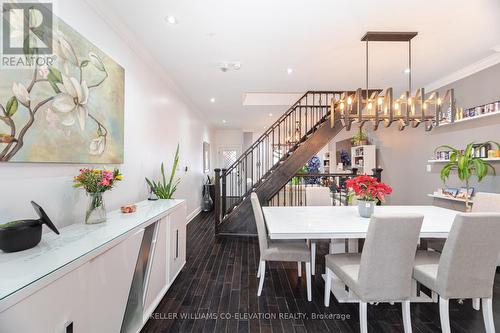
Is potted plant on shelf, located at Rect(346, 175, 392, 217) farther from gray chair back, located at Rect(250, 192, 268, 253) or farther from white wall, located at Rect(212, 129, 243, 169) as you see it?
white wall, located at Rect(212, 129, 243, 169)

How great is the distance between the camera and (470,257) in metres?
1.57

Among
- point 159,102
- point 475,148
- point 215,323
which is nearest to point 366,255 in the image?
point 215,323

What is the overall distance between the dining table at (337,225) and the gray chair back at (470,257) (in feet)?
1.06

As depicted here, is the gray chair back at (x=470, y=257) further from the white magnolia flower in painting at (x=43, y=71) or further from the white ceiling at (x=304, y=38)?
the white magnolia flower in painting at (x=43, y=71)

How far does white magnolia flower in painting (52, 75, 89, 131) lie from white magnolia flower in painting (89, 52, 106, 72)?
0.79 feet

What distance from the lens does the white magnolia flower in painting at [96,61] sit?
1.87 metres

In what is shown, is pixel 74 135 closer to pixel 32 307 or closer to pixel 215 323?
pixel 32 307

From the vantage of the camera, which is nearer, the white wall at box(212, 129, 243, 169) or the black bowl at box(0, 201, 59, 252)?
the black bowl at box(0, 201, 59, 252)

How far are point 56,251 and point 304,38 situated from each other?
9.72 feet

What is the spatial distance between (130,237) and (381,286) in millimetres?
1873

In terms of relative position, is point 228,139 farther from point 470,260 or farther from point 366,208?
point 470,260

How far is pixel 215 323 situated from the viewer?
190cm

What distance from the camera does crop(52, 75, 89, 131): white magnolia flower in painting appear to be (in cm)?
156

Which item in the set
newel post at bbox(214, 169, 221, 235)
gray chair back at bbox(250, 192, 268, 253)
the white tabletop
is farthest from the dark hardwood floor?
newel post at bbox(214, 169, 221, 235)
